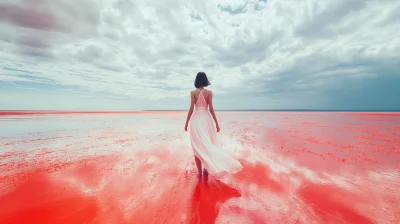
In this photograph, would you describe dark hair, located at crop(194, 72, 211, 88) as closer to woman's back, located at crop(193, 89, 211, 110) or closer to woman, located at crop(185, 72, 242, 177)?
woman, located at crop(185, 72, 242, 177)

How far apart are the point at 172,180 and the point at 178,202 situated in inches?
49.3

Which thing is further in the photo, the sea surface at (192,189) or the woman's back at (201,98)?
the woman's back at (201,98)

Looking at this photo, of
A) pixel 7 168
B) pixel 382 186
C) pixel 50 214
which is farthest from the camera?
pixel 7 168

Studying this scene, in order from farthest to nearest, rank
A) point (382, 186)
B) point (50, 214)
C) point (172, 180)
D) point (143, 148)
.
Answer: point (143, 148) < point (172, 180) < point (382, 186) < point (50, 214)

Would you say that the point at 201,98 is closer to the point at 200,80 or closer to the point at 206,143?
the point at 200,80

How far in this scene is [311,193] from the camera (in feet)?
14.0

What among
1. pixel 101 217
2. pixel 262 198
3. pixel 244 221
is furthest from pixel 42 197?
pixel 262 198

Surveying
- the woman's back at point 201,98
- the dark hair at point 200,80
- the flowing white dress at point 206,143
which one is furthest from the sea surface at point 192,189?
the dark hair at point 200,80

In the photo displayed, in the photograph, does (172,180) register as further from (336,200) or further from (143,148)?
(143,148)

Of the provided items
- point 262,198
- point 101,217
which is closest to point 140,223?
point 101,217

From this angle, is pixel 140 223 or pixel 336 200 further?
pixel 336 200

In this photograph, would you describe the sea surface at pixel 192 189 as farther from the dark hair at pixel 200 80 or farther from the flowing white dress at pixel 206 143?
the dark hair at pixel 200 80

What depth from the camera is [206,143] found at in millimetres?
5328

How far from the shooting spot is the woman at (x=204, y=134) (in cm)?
514
